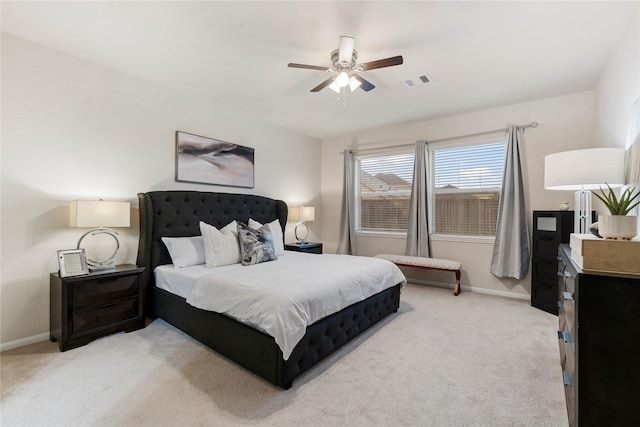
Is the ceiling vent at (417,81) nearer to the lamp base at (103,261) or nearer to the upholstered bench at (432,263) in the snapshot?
the upholstered bench at (432,263)

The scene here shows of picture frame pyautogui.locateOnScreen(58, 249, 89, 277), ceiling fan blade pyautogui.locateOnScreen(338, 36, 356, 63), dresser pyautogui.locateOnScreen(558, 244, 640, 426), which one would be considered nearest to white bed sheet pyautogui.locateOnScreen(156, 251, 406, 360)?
picture frame pyautogui.locateOnScreen(58, 249, 89, 277)

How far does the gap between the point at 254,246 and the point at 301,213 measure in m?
1.73

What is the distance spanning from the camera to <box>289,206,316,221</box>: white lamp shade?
493 cm

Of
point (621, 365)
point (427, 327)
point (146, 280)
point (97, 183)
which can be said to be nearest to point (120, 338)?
point (146, 280)

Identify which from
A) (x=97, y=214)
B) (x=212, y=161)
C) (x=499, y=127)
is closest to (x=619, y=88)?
(x=499, y=127)

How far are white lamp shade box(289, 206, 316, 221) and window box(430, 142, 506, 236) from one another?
2073 mm

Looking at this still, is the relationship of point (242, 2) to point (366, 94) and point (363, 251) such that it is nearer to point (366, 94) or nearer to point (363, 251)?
point (366, 94)

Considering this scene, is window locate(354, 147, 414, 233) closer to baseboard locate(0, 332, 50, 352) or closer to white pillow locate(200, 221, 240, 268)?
white pillow locate(200, 221, 240, 268)

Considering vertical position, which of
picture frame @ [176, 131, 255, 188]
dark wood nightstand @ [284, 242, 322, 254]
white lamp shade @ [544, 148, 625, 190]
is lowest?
dark wood nightstand @ [284, 242, 322, 254]

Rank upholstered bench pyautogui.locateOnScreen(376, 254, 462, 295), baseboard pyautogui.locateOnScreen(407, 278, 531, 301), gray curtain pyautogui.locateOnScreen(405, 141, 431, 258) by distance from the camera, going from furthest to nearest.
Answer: gray curtain pyautogui.locateOnScreen(405, 141, 431, 258)
upholstered bench pyautogui.locateOnScreen(376, 254, 462, 295)
baseboard pyautogui.locateOnScreen(407, 278, 531, 301)

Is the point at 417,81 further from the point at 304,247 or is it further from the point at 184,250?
the point at 184,250

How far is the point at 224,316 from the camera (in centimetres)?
231

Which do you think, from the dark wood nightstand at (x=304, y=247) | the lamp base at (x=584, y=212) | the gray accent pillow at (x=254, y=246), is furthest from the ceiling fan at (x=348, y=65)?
the dark wood nightstand at (x=304, y=247)

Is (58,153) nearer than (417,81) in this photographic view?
Yes
